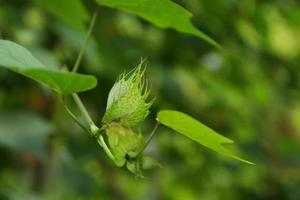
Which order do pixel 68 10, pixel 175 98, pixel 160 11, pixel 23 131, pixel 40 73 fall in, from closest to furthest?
1. pixel 40 73
2. pixel 160 11
3. pixel 68 10
4. pixel 23 131
5. pixel 175 98

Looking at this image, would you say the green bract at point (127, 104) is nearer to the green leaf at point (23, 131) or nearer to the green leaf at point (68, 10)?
the green leaf at point (68, 10)

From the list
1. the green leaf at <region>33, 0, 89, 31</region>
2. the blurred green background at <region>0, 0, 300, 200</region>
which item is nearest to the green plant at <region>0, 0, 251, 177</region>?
the green leaf at <region>33, 0, 89, 31</region>

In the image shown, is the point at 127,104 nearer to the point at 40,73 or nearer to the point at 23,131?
the point at 40,73

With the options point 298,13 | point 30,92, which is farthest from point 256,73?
point 30,92

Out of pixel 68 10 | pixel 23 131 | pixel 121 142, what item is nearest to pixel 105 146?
pixel 121 142

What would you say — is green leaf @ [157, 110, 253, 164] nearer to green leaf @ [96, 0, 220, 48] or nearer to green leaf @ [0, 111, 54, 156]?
green leaf @ [96, 0, 220, 48]
